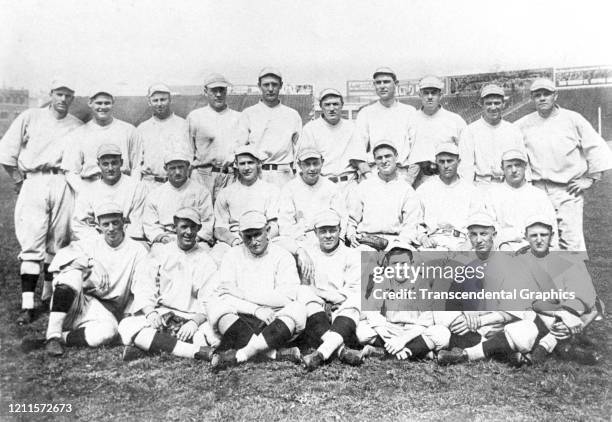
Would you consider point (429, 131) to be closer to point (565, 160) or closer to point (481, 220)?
point (565, 160)

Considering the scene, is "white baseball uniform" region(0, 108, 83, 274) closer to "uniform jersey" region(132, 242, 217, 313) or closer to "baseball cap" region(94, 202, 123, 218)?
"baseball cap" region(94, 202, 123, 218)

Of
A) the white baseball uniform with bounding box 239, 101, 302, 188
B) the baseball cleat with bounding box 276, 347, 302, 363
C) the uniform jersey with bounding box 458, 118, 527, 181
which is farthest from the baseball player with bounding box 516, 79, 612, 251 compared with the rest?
the baseball cleat with bounding box 276, 347, 302, 363

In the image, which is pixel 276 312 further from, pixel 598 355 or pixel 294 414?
pixel 598 355

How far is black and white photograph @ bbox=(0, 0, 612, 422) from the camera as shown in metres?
3.48

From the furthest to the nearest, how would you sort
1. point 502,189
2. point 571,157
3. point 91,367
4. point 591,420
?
point 571,157 → point 502,189 → point 91,367 → point 591,420

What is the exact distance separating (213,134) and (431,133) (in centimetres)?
214

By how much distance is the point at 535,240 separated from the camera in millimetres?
4090

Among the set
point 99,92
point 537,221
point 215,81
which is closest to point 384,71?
point 215,81

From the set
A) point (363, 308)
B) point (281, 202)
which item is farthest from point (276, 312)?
point (281, 202)

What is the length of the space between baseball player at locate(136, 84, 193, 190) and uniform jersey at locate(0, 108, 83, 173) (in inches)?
27.7

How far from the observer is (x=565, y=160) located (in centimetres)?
504

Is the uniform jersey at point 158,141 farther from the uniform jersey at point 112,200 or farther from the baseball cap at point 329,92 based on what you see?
the baseball cap at point 329,92

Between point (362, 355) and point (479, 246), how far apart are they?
4.15 ft

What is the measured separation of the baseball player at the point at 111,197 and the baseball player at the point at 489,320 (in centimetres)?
283
